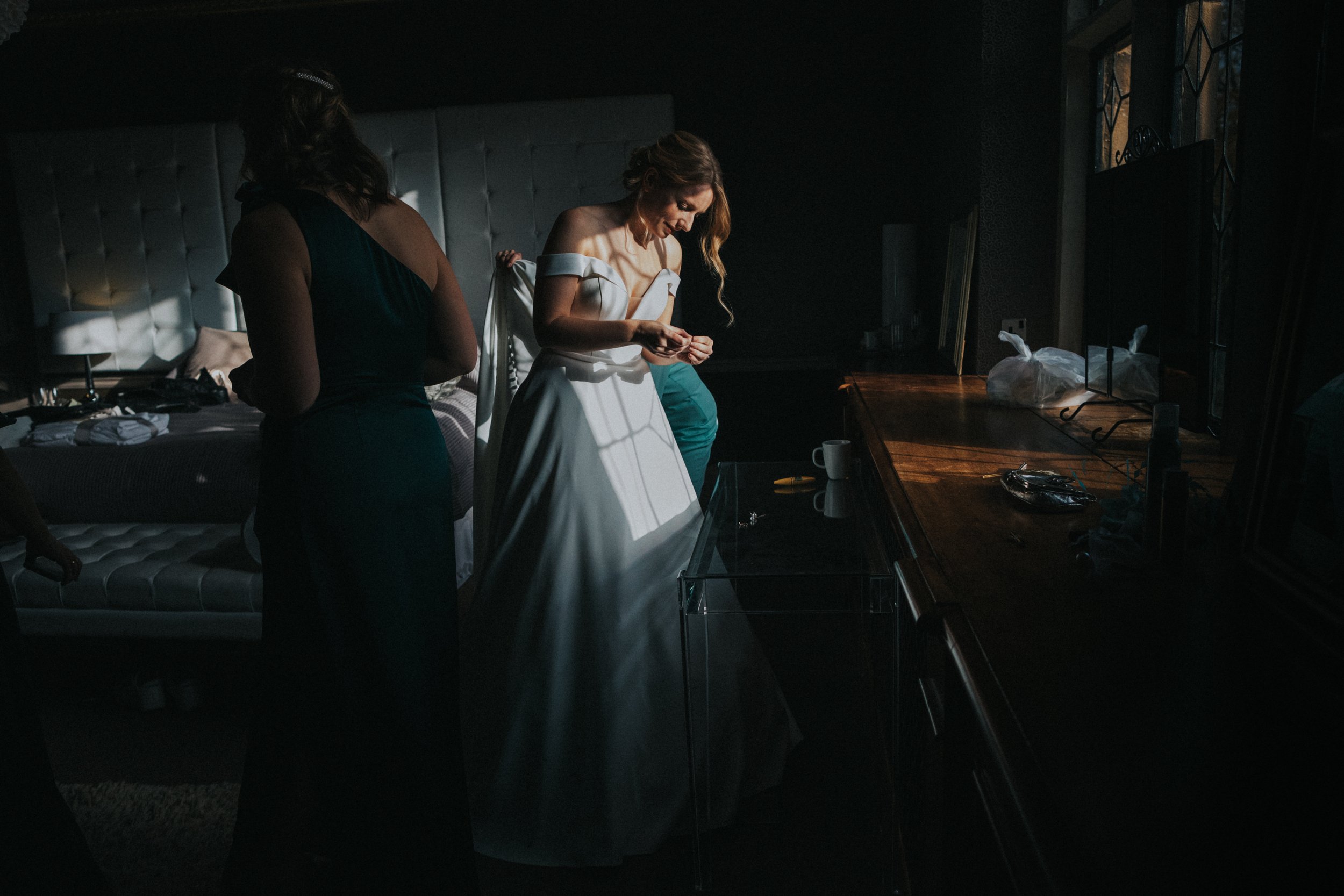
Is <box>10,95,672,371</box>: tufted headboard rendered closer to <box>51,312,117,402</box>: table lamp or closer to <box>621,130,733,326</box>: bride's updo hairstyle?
<box>51,312,117,402</box>: table lamp

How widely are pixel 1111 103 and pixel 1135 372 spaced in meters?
1.44

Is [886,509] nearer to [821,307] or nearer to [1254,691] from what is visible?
[1254,691]

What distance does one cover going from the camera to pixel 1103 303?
7.00ft

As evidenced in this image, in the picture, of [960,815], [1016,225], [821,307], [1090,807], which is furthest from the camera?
[821,307]

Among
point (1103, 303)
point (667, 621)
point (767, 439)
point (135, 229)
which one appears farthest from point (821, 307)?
point (135, 229)

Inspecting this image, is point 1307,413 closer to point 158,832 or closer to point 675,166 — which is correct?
point 675,166

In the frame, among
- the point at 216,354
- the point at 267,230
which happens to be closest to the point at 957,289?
the point at 267,230

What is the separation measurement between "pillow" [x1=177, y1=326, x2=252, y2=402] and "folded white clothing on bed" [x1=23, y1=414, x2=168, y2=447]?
1597 millimetres

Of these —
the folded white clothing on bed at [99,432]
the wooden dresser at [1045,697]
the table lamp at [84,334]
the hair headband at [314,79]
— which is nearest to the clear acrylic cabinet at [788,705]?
the wooden dresser at [1045,697]

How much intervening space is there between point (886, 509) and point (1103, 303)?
826mm

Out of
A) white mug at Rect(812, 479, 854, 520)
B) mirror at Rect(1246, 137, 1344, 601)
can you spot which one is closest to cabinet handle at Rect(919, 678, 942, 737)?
mirror at Rect(1246, 137, 1344, 601)

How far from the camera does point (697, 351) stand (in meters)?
2.31

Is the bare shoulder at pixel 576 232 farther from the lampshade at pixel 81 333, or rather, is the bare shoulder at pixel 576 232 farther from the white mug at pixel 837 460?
the lampshade at pixel 81 333

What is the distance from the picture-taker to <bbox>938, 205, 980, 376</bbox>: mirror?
3256mm
